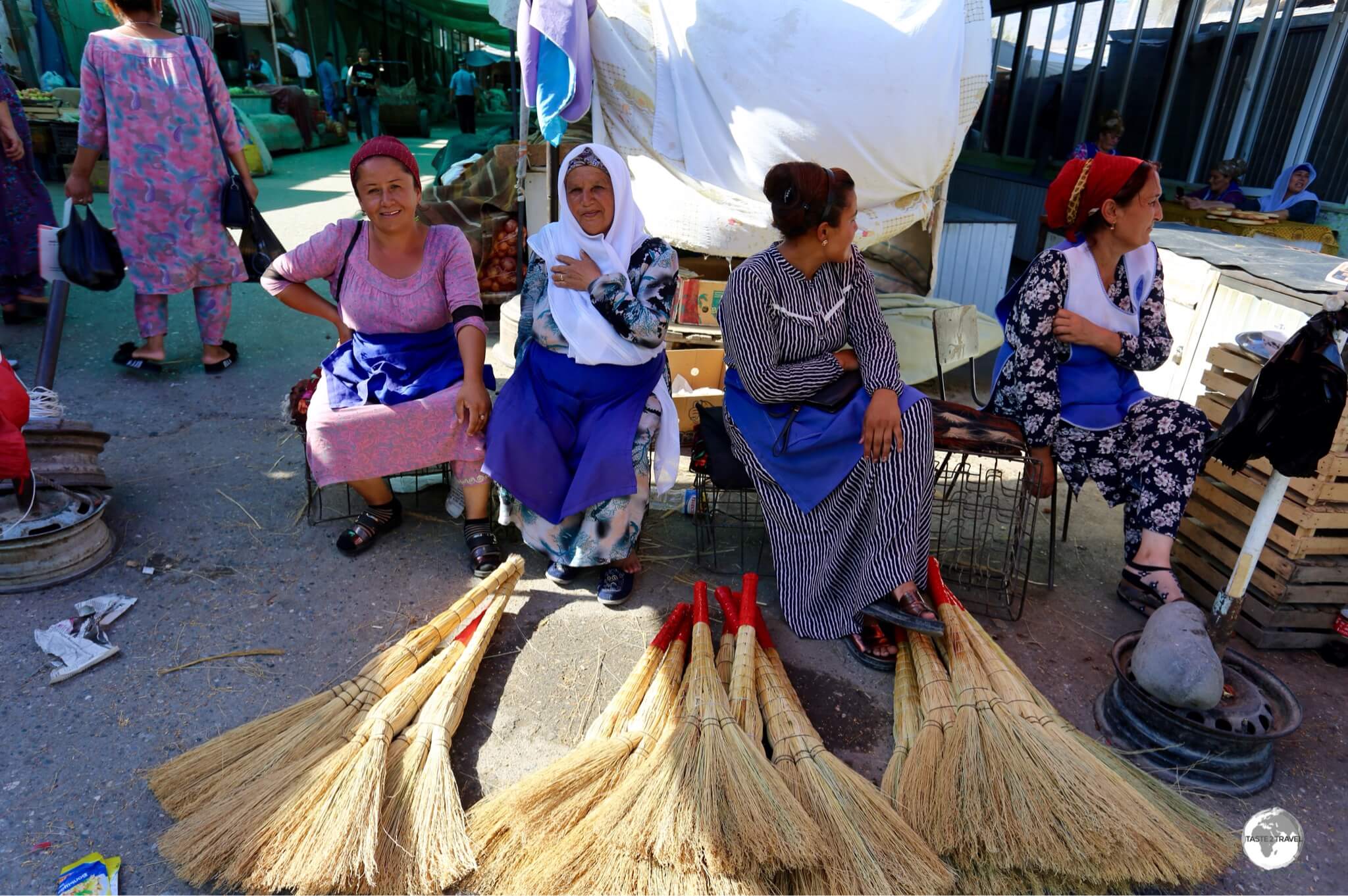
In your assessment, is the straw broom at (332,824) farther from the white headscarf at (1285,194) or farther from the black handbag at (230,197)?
the white headscarf at (1285,194)

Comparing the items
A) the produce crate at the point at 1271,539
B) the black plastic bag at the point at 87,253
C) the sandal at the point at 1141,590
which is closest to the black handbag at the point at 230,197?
the black plastic bag at the point at 87,253

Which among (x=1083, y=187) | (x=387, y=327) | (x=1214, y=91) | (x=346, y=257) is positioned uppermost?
(x=1214, y=91)

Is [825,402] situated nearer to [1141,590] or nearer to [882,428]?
[882,428]

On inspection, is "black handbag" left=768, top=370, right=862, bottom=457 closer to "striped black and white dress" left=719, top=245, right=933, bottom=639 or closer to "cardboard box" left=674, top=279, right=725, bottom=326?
"striped black and white dress" left=719, top=245, right=933, bottom=639

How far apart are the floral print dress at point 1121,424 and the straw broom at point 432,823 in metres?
2.44

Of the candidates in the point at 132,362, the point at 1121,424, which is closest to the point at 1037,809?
the point at 1121,424

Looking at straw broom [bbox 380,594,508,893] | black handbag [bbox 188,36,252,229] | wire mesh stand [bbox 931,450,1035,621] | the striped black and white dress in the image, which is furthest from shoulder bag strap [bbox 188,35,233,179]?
wire mesh stand [bbox 931,450,1035,621]

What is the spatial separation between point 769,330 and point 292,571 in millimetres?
2060

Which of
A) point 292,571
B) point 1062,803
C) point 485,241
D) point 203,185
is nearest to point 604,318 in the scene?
point 292,571

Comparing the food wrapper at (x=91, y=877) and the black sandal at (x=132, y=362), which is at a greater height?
the black sandal at (x=132, y=362)

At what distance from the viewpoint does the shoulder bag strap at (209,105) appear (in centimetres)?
428

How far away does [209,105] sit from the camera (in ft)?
14.4

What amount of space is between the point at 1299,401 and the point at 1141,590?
1.10m

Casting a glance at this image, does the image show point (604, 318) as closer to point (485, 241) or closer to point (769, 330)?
point (769, 330)
